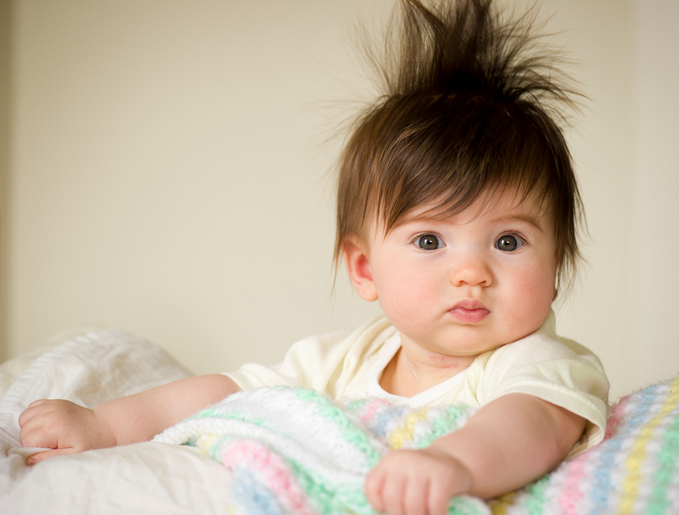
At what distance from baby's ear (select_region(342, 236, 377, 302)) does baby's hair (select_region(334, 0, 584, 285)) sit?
20 mm

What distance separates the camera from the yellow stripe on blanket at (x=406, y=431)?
0.67m

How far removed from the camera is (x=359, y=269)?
3.61ft

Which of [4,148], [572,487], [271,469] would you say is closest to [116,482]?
[271,469]

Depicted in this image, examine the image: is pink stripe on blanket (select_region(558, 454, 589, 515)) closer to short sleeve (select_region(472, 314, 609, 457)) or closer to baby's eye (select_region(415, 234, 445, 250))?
short sleeve (select_region(472, 314, 609, 457))

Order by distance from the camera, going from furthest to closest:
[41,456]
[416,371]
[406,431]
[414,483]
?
[416,371] → [41,456] → [406,431] → [414,483]

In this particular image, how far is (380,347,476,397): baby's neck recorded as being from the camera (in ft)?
3.22

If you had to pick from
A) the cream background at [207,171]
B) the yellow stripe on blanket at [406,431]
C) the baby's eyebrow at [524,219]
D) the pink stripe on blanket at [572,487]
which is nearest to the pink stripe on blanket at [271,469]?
the yellow stripe on blanket at [406,431]

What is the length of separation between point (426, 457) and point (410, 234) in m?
0.41

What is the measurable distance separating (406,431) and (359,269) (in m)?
0.45

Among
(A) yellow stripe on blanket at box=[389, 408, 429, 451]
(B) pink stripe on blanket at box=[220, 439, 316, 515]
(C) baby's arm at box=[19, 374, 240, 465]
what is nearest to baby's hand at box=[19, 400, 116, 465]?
(C) baby's arm at box=[19, 374, 240, 465]

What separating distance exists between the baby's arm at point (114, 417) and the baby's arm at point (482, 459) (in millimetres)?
499

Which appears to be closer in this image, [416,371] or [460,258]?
[460,258]

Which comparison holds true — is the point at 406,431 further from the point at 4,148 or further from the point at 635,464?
the point at 4,148

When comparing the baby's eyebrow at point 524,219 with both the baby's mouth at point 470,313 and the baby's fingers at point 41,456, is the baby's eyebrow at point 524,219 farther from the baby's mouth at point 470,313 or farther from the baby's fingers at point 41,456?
the baby's fingers at point 41,456
